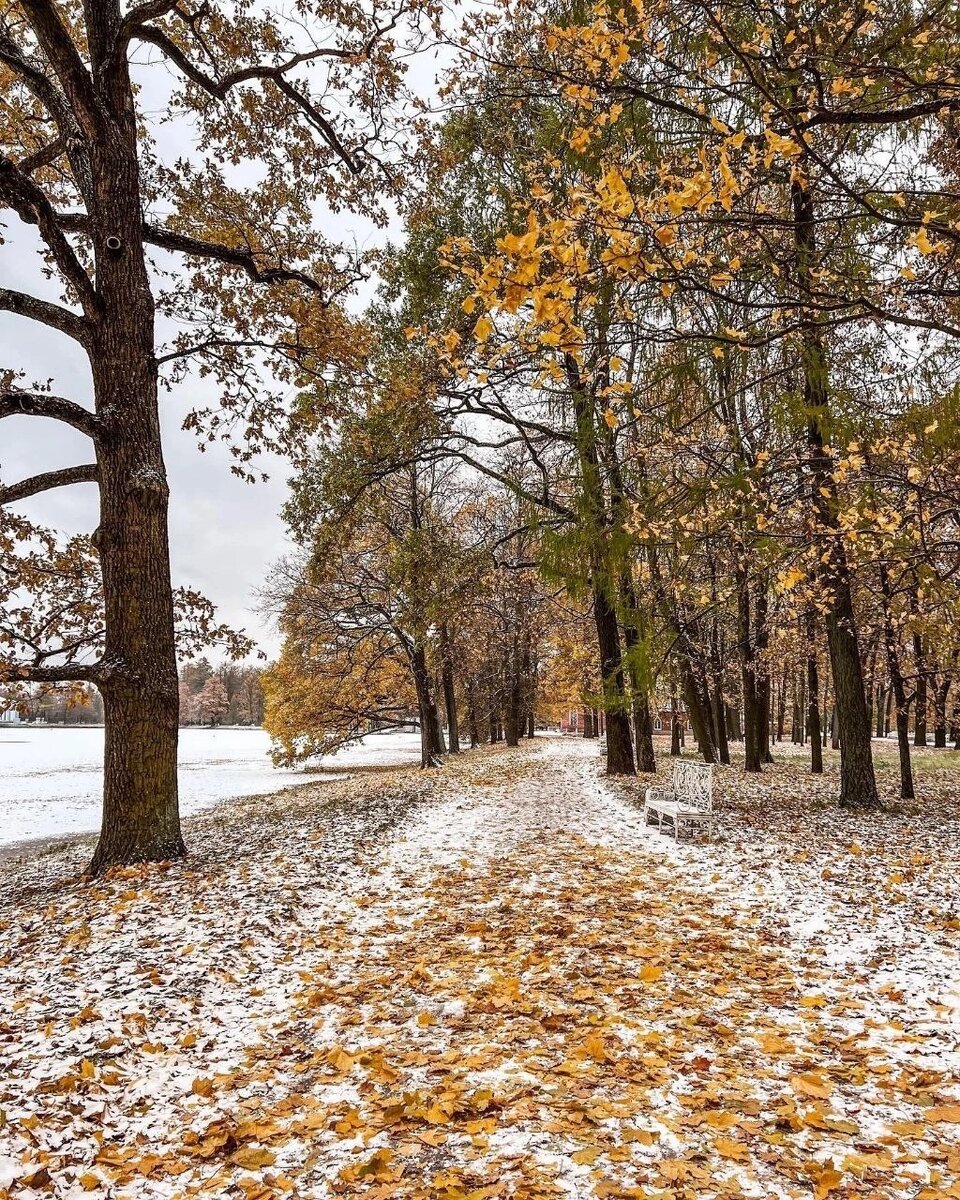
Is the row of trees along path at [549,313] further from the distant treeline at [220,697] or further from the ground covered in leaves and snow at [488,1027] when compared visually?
the distant treeline at [220,697]

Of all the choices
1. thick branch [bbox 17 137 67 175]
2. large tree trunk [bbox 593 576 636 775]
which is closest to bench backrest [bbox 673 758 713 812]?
large tree trunk [bbox 593 576 636 775]

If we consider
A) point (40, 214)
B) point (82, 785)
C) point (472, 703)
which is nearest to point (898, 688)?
point (40, 214)

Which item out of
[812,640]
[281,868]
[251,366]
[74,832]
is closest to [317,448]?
[251,366]

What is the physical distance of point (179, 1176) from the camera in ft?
8.77

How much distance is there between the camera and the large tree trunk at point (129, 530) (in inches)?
268

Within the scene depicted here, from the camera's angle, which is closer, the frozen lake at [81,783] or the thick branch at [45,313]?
the thick branch at [45,313]

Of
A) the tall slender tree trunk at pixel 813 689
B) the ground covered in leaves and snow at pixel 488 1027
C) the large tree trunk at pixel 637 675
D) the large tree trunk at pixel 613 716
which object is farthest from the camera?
the large tree trunk at pixel 613 716

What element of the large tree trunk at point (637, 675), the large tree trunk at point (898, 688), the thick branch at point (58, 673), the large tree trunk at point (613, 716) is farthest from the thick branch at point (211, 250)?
the large tree trunk at point (898, 688)

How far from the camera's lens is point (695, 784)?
8.96 metres

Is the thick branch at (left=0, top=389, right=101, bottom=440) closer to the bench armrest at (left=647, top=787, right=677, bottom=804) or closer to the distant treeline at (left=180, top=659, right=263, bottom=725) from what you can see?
the bench armrest at (left=647, top=787, right=677, bottom=804)

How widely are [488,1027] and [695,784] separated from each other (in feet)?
19.3

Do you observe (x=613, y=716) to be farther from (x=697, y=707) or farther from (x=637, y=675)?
(x=637, y=675)

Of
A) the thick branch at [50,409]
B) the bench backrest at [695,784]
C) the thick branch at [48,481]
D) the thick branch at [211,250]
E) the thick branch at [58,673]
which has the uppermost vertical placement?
the thick branch at [211,250]

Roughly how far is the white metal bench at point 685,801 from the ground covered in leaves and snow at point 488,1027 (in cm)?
98
